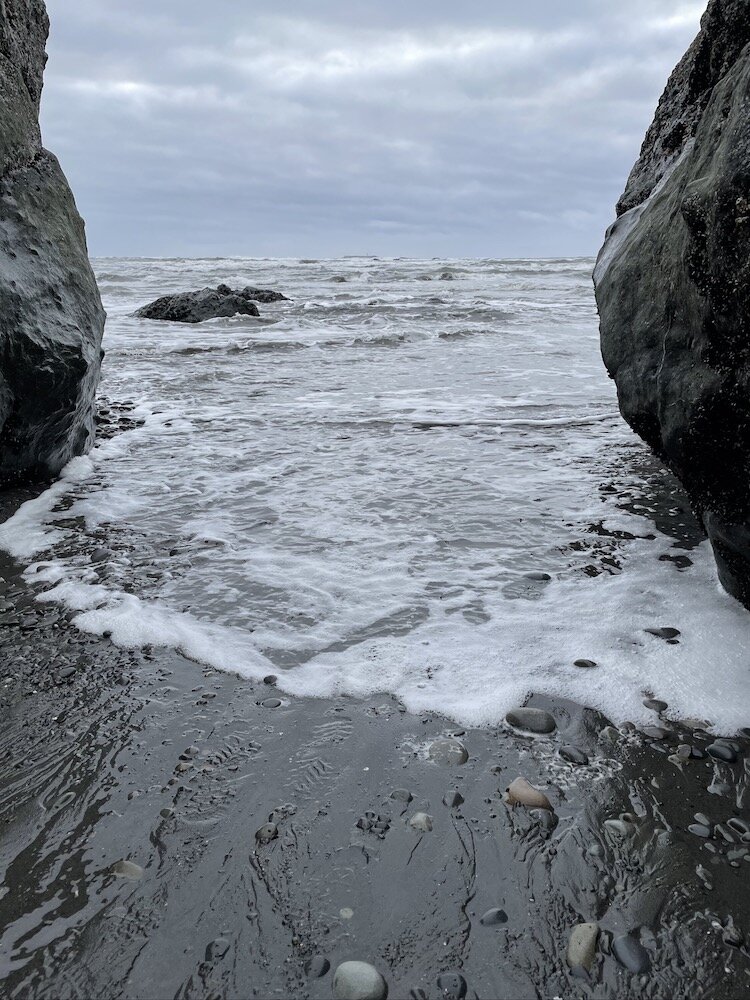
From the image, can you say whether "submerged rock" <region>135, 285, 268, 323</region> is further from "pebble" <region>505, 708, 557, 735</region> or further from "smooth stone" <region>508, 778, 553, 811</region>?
"smooth stone" <region>508, 778, 553, 811</region>

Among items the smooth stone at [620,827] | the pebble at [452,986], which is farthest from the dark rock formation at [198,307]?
the pebble at [452,986]

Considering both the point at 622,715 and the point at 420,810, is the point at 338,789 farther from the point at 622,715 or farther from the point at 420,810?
the point at 622,715

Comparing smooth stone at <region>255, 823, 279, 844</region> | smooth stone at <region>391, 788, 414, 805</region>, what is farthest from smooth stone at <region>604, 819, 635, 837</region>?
smooth stone at <region>255, 823, 279, 844</region>

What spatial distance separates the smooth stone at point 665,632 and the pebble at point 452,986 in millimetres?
1759

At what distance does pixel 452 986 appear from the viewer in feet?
5.37

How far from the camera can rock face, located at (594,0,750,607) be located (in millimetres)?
2520

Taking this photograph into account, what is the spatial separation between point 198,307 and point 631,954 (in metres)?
15.4

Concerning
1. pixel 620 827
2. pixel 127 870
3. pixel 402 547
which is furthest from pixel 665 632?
pixel 127 870

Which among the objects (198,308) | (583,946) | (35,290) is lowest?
(198,308)

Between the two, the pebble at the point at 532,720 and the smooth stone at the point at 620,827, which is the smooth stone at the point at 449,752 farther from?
the smooth stone at the point at 620,827

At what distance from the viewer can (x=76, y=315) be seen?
4965 millimetres

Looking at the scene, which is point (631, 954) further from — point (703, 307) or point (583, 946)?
point (703, 307)

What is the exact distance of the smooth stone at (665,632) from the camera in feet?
9.94

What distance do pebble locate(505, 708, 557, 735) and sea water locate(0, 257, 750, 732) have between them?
7 centimetres
